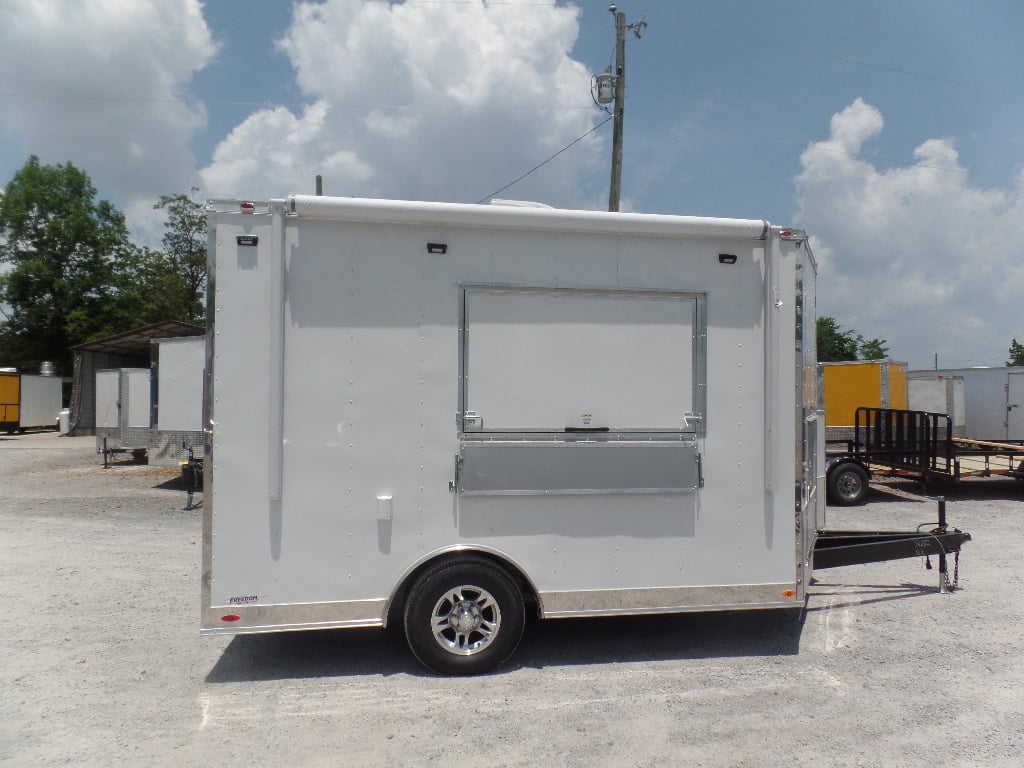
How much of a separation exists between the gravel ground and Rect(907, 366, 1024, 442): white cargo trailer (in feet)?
26.9

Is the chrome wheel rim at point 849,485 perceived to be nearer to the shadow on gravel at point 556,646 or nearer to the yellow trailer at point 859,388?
the yellow trailer at point 859,388

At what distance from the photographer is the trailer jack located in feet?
17.5

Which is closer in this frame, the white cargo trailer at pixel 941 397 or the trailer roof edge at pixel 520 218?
the trailer roof edge at pixel 520 218

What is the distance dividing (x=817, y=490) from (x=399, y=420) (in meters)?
3.42

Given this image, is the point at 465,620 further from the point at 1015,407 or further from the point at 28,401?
the point at 28,401

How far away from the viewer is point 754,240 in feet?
15.0

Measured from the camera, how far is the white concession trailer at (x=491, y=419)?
409 centimetres

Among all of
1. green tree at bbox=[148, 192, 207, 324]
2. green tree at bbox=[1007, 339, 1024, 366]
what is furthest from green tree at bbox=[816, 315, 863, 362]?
green tree at bbox=[148, 192, 207, 324]

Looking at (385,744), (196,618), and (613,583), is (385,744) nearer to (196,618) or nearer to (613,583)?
(613,583)

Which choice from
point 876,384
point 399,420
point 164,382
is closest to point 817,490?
point 399,420

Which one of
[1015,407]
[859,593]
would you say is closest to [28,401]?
[859,593]

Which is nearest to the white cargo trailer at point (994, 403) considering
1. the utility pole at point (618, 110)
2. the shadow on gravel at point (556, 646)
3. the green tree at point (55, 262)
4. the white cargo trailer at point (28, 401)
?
the utility pole at point (618, 110)

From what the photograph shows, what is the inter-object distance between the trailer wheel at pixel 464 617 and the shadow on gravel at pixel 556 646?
22 centimetres

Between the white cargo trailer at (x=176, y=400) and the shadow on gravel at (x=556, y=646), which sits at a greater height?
the white cargo trailer at (x=176, y=400)
